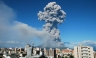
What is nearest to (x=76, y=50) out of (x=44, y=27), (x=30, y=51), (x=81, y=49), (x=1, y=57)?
→ (x=81, y=49)

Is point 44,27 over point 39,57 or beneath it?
over

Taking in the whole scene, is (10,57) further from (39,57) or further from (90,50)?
(90,50)

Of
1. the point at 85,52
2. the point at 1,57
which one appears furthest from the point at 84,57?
the point at 1,57

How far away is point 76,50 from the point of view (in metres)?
58.4

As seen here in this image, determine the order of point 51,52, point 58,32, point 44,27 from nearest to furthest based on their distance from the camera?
point 51,52
point 44,27
point 58,32

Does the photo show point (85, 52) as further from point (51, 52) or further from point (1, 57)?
point (1, 57)

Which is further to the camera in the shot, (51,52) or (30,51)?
(51,52)

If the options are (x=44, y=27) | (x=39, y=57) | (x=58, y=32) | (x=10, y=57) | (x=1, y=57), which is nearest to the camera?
(x=39, y=57)

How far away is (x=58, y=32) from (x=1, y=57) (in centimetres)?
13018

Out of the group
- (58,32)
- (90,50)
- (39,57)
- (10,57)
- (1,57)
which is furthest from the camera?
(58,32)

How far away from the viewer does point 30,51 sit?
19.1 meters

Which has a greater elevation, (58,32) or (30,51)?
(58,32)

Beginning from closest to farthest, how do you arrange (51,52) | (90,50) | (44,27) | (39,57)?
(39,57), (90,50), (51,52), (44,27)

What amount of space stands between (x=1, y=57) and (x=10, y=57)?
3.16 m
